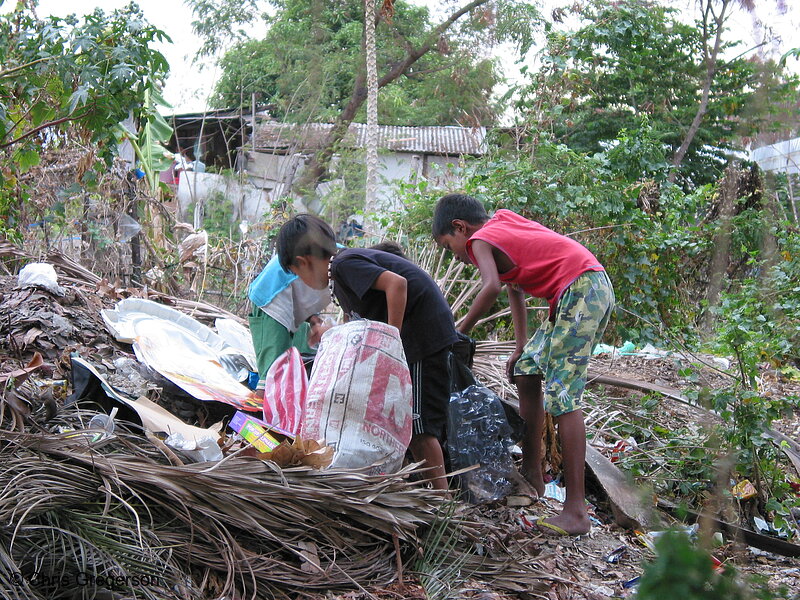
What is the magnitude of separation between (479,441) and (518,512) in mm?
354

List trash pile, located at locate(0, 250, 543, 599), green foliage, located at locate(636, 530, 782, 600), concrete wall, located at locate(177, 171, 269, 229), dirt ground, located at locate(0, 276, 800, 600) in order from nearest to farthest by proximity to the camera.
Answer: green foliage, located at locate(636, 530, 782, 600) → trash pile, located at locate(0, 250, 543, 599) → dirt ground, located at locate(0, 276, 800, 600) → concrete wall, located at locate(177, 171, 269, 229)

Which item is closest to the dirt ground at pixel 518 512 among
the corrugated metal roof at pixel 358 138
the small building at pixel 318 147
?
the small building at pixel 318 147

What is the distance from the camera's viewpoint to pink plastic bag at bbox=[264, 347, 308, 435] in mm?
3422

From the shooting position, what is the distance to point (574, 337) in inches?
123

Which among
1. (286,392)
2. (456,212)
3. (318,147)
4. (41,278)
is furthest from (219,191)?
(456,212)

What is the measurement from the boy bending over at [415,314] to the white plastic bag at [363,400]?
0.58 feet

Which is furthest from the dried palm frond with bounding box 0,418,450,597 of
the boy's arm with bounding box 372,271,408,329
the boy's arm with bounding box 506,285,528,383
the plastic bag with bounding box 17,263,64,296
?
the plastic bag with bounding box 17,263,64,296

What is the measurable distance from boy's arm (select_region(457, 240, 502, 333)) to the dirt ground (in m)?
0.80

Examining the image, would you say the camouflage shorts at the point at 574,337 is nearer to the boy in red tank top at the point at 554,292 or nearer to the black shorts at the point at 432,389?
the boy in red tank top at the point at 554,292

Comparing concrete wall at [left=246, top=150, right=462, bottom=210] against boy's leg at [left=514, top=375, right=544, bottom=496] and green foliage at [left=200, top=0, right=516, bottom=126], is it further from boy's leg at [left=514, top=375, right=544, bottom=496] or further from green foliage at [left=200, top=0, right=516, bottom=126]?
boy's leg at [left=514, top=375, right=544, bottom=496]

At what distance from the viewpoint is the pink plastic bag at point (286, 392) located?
11.2 ft

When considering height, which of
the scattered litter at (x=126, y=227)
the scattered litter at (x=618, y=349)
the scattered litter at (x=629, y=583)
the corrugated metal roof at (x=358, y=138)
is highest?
the corrugated metal roof at (x=358, y=138)

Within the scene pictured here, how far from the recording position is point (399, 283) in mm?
2873

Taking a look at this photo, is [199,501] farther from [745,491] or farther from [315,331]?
[745,491]
